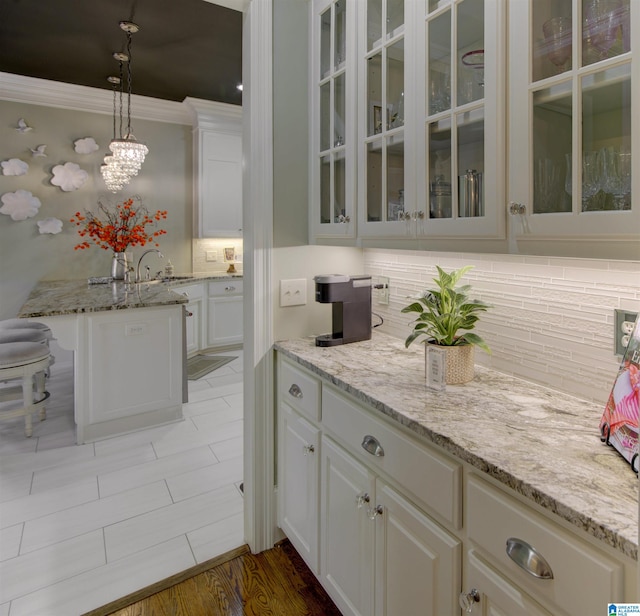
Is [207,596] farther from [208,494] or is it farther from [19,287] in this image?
[19,287]

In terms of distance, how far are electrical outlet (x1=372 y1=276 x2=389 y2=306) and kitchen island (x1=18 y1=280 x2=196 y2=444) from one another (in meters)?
1.66

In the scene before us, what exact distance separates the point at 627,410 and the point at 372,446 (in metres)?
0.66

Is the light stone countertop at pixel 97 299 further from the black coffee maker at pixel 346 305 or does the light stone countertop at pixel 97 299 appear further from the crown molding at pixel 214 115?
the crown molding at pixel 214 115

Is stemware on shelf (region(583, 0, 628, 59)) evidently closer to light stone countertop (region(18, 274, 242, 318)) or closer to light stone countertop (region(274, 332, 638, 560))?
light stone countertop (region(274, 332, 638, 560))

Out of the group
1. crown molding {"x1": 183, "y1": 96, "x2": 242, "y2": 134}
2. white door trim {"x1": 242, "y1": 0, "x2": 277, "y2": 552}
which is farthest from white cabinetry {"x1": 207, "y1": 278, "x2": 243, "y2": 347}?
white door trim {"x1": 242, "y1": 0, "x2": 277, "y2": 552}

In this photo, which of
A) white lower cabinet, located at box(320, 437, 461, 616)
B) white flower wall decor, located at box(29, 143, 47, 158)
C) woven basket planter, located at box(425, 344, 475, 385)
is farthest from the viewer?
white flower wall decor, located at box(29, 143, 47, 158)

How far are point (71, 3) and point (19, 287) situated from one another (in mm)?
2962

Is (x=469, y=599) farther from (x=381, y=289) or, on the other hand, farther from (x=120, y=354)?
(x=120, y=354)

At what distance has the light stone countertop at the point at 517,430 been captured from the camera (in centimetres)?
79

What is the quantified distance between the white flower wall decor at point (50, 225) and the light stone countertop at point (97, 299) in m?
0.81

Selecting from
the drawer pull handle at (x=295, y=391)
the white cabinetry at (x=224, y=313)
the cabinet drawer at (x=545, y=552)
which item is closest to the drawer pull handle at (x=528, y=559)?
the cabinet drawer at (x=545, y=552)

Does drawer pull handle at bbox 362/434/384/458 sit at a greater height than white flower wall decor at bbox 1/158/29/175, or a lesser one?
lesser

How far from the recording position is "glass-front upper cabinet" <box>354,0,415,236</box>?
150 cm

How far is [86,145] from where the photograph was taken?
486 cm
